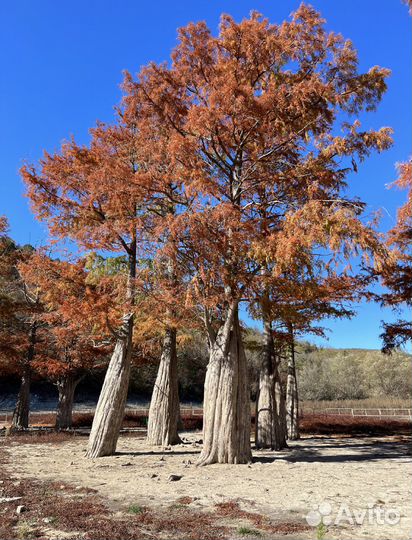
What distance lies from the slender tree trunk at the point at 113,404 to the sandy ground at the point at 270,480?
484 millimetres

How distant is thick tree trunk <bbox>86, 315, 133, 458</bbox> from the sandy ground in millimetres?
465

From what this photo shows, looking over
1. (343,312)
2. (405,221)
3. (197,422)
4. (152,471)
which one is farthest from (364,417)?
(152,471)

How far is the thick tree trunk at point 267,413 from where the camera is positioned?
13.5m

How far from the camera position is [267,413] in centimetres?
1380

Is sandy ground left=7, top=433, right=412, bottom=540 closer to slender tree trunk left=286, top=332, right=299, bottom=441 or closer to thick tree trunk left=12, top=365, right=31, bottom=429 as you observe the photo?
slender tree trunk left=286, top=332, right=299, bottom=441

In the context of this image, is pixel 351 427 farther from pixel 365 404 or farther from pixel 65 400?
pixel 365 404

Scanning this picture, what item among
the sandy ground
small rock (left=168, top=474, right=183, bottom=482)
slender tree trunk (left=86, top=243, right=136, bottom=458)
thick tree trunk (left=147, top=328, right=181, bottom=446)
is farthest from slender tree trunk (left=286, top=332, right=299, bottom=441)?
small rock (left=168, top=474, right=183, bottom=482)

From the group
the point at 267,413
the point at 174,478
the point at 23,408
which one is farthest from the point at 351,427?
the point at 174,478

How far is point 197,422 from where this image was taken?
24750 millimetres

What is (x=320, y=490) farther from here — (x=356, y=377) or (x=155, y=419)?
(x=356, y=377)

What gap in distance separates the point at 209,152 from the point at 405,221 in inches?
282

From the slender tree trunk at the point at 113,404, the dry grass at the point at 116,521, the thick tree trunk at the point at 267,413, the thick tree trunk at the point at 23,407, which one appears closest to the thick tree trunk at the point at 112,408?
the slender tree trunk at the point at 113,404

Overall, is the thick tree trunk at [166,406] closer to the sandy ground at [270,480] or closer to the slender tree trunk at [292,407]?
the sandy ground at [270,480]

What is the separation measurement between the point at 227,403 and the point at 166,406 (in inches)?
224
